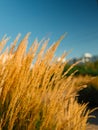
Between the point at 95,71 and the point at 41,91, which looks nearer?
the point at 41,91

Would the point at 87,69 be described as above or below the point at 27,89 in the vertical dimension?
above

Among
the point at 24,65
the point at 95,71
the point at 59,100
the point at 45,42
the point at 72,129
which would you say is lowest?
the point at 72,129

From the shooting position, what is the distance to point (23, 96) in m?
2.53

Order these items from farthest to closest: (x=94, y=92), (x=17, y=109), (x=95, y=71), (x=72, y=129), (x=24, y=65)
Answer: (x=95, y=71)
(x=94, y=92)
(x=72, y=129)
(x=24, y=65)
(x=17, y=109)

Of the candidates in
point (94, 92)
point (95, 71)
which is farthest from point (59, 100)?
point (95, 71)

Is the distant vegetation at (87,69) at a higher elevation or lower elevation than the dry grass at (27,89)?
higher

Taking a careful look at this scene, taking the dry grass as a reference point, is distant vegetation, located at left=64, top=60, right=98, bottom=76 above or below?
above

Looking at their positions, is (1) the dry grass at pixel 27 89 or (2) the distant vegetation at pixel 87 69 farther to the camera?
(2) the distant vegetation at pixel 87 69

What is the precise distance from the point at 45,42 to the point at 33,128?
0.67 m

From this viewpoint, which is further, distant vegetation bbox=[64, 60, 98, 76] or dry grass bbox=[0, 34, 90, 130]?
distant vegetation bbox=[64, 60, 98, 76]

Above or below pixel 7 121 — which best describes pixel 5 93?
above

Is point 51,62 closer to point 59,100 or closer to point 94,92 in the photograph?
point 59,100

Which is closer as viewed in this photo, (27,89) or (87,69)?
(27,89)

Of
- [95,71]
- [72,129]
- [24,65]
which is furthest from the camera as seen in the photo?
[95,71]
